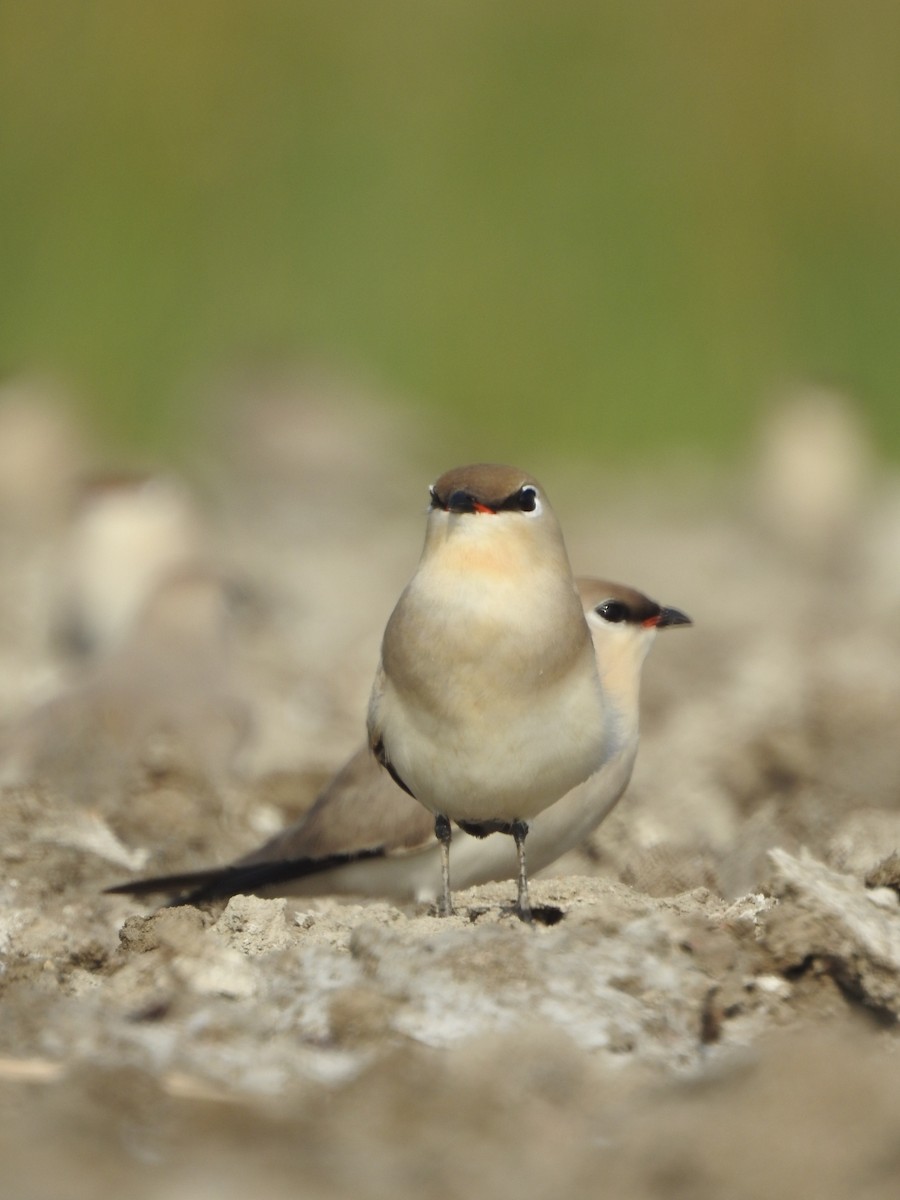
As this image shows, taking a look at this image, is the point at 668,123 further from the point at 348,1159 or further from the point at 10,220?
the point at 348,1159

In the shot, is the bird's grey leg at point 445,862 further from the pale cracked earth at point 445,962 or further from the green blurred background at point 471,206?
the green blurred background at point 471,206

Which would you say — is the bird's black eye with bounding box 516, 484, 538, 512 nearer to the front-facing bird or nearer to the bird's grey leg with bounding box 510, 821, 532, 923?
the front-facing bird

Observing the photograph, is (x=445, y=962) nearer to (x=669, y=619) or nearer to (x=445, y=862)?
(x=445, y=862)

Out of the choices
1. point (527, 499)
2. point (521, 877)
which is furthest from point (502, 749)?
point (527, 499)

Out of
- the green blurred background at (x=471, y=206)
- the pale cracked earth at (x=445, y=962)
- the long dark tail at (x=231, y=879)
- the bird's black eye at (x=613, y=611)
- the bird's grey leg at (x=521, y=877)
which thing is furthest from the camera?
the green blurred background at (x=471, y=206)

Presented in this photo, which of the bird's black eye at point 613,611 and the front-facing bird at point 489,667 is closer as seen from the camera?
the front-facing bird at point 489,667

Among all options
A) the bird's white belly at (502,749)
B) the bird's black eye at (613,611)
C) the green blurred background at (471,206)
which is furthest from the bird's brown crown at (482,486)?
the green blurred background at (471,206)
